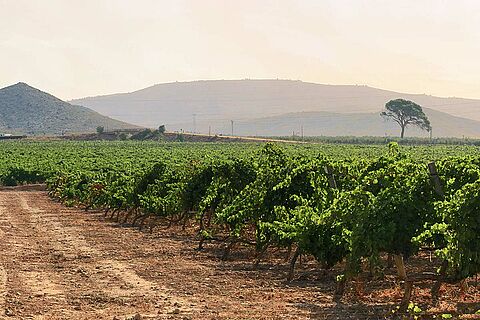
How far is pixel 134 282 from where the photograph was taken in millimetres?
15336

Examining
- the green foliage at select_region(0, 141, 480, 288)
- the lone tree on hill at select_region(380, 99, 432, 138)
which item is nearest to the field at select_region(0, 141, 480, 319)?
the green foliage at select_region(0, 141, 480, 288)

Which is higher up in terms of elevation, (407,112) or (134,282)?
(407,112)

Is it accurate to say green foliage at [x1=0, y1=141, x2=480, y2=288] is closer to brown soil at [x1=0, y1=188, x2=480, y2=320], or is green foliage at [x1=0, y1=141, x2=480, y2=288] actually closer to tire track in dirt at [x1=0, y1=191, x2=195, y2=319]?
brown soil at [x1=0, y1=188, x2=480, y2=320]

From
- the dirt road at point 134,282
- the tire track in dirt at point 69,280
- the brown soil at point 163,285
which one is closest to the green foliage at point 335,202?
the brown soil at point 163,285

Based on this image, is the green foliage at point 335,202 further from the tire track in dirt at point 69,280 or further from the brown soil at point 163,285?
the tire track in dirt at point 69,280

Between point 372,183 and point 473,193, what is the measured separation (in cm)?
299

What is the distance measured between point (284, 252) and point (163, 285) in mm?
5103

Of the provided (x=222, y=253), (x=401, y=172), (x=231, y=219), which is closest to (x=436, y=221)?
(x=401, y=172)

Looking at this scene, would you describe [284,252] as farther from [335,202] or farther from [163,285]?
[335,202]

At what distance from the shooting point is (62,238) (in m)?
23.2

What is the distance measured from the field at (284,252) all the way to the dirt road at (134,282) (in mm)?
36

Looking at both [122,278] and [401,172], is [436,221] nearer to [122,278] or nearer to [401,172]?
[401,172]

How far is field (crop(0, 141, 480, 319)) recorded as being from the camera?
12289 mm

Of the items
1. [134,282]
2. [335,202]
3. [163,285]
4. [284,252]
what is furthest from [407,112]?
[335,202]
